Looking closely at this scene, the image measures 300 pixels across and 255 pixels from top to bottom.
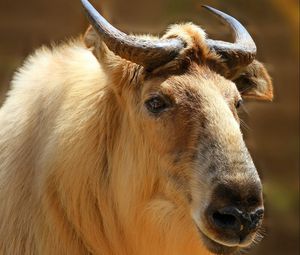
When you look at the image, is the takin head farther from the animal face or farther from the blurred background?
the blurred background

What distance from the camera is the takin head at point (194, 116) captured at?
4996 millimetres

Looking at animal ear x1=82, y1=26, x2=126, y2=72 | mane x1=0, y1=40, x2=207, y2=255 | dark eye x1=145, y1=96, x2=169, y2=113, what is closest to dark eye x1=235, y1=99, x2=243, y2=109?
dark eye x1=145, y1=96, x2=169, y2=113

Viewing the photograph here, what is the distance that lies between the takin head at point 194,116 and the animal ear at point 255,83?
0.66 ft

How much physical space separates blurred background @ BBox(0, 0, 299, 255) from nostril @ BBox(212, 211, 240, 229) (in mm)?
5083

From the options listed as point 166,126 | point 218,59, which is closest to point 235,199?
point 166,126

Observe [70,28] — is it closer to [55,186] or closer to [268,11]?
[268,11]

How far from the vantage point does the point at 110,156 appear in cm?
575

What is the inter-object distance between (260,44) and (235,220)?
5574mm

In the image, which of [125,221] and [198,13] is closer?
[125,221]

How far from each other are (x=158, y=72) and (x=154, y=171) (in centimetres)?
59

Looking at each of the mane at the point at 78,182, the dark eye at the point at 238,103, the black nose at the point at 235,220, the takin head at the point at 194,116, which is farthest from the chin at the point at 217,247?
the dark eye at the point at 238,103

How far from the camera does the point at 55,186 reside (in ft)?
18.7

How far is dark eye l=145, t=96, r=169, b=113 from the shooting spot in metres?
5.43

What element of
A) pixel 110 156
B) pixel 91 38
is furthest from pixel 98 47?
pixel 110 156
